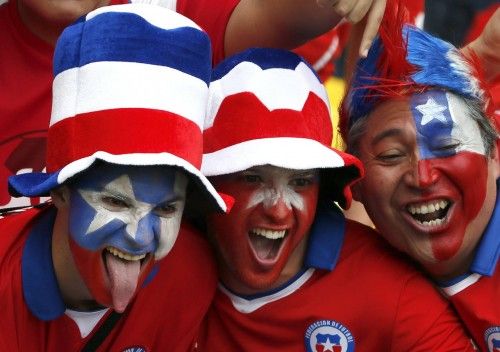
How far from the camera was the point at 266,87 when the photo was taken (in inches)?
90.6

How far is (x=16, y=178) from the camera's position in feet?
6.77

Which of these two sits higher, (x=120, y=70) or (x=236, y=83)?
(x=120, y=70)

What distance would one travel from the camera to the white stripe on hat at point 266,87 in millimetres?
2291

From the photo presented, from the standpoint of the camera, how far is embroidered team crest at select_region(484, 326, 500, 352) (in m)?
2.39

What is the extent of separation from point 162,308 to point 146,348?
0.09 meters

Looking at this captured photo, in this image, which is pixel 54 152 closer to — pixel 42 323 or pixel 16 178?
pixel 16 178

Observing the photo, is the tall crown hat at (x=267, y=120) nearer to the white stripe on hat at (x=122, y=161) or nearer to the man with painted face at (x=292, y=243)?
the man with painted face at (x=292, y=243)

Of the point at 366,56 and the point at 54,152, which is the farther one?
the point at 366,56

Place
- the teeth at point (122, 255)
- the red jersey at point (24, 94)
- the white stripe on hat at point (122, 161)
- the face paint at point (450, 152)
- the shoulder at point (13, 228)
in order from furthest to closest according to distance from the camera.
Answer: the red jersey at point (24, 94) < the face paint at point (450, 152) < the shoulder at point (13, 228) < the teeth at point (122, 255) < the white stripe on hat at point (122, 161)

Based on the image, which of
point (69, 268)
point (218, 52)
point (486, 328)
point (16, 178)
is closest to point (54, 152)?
point (16, 178)

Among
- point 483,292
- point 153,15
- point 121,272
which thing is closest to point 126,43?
point 153,15

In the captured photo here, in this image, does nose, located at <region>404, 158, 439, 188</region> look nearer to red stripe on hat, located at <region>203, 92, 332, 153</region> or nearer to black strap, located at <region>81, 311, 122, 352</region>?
→ red stripe on hat, located at <region>203, 92, 332, 153</region>

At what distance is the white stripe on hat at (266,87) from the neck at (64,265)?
1.32ft

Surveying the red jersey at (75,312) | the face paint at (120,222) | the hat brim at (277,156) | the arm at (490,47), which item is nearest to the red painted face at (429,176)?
the hat brim at (277,156)
